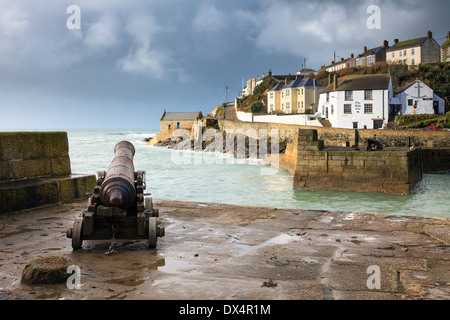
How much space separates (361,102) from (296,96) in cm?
1840

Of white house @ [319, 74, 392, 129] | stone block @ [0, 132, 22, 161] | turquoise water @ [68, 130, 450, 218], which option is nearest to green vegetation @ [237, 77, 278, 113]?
white house @ [319, 74, 392, 129]

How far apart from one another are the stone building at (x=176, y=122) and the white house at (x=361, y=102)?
32205 millimetres

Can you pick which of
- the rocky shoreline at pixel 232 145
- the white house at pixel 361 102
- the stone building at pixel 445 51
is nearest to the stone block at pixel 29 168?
the rocky shoreline at pixel 232 145

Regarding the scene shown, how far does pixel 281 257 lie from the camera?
4.31m

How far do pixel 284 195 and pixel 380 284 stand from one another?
16.7 meters

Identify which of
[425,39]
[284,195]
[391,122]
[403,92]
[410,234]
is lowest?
[284,195]

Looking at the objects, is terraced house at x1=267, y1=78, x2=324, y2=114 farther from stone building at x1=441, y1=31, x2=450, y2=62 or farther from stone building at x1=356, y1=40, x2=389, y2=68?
stone building at x1=441, y1=31, x2=450, y2=62

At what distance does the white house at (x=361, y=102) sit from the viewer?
45.4 meters

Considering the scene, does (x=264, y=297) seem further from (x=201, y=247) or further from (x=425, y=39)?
(x=425, y=39)

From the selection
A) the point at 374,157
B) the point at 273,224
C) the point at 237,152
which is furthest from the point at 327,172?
the point at 237,152

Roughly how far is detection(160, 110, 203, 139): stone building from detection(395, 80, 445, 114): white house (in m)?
37.1

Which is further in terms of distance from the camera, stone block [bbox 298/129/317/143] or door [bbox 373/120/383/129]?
door [bbox 373/120/383/129]

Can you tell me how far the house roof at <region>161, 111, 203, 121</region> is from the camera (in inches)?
2992

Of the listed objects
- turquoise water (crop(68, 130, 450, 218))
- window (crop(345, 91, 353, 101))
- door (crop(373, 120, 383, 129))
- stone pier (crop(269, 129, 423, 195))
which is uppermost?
window (crop(345, 91, 353, 101))
